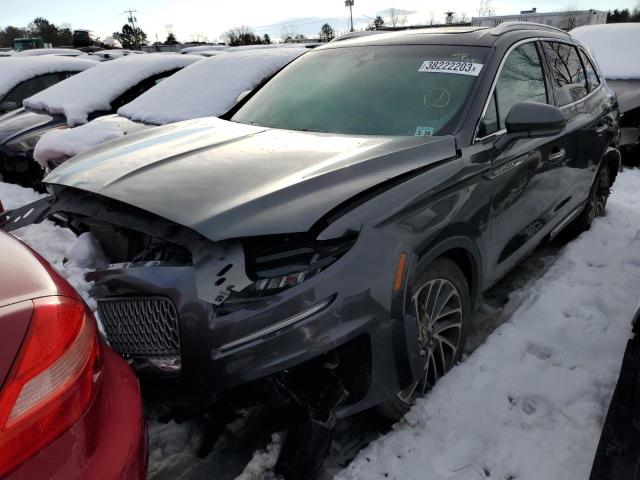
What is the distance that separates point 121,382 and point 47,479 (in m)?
0.47

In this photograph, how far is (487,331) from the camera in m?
3.12

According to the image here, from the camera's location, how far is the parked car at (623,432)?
1.85 m

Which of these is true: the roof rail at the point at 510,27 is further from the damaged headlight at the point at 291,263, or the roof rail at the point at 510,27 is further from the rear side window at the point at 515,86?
the damaged headlight at the point at 291,263

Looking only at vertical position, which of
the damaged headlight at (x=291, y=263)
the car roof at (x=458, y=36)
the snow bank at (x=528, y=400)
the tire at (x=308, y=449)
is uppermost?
the car roof at (x=458, y=36)

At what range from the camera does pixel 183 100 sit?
5.48m

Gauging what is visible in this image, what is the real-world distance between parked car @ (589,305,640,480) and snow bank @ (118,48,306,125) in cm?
389

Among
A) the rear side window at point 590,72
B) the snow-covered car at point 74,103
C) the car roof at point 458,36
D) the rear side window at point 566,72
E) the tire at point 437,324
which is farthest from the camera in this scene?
the snow-covered car at point 74,103

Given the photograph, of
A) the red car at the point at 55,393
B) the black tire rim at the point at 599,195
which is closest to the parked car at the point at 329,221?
the red car at the point at 55,393

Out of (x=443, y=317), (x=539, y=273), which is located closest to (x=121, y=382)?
(x=443, y=317)

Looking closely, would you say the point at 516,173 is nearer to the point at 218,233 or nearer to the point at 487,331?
the point at 487,331

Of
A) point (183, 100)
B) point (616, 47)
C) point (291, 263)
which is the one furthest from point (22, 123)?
point (616, 47)

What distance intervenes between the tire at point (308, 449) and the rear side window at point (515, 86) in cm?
163

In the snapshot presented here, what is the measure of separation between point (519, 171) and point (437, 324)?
3.48 ft

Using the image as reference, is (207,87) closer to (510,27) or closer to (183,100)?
(183,100)
